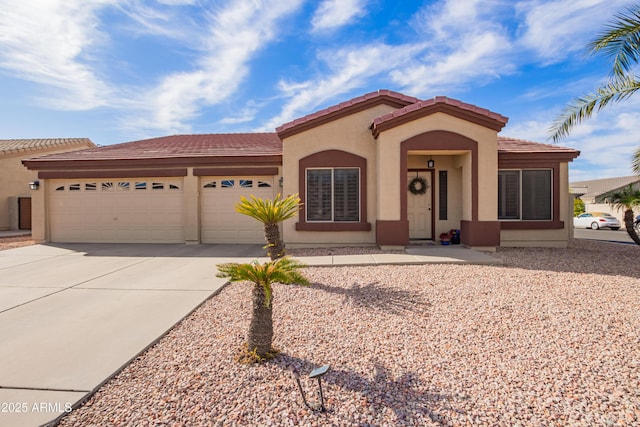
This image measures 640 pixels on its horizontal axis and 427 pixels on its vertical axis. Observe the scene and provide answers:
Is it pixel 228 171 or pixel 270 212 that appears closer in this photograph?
pixel 270 212

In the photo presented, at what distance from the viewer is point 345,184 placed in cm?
962

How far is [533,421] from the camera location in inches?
92.6

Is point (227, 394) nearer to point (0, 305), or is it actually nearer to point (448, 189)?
point (0, 305)

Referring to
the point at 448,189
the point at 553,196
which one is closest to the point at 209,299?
the point at 448,189

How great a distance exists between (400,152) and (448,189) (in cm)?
283

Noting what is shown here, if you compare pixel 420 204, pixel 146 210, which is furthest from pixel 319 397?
pixel 146 210

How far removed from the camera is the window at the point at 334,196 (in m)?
9.61

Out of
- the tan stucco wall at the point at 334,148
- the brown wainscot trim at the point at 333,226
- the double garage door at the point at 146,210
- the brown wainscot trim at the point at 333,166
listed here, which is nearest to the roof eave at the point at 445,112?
the tan stucco wall at the point at 334,148

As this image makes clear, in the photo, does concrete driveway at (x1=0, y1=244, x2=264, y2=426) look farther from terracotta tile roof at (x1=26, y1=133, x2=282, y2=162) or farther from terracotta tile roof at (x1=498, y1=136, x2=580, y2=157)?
terracotta tile roof at (x1=498, y1=136, x2=580, y2=157)

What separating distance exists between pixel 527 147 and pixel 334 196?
21.9 feet

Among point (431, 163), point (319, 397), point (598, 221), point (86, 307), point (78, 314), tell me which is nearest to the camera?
point (319, 397)

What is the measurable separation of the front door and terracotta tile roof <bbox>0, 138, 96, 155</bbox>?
21.4 m

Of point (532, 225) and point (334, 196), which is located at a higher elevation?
point (334, 196)

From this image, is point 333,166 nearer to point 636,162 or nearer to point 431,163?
point 431,163
